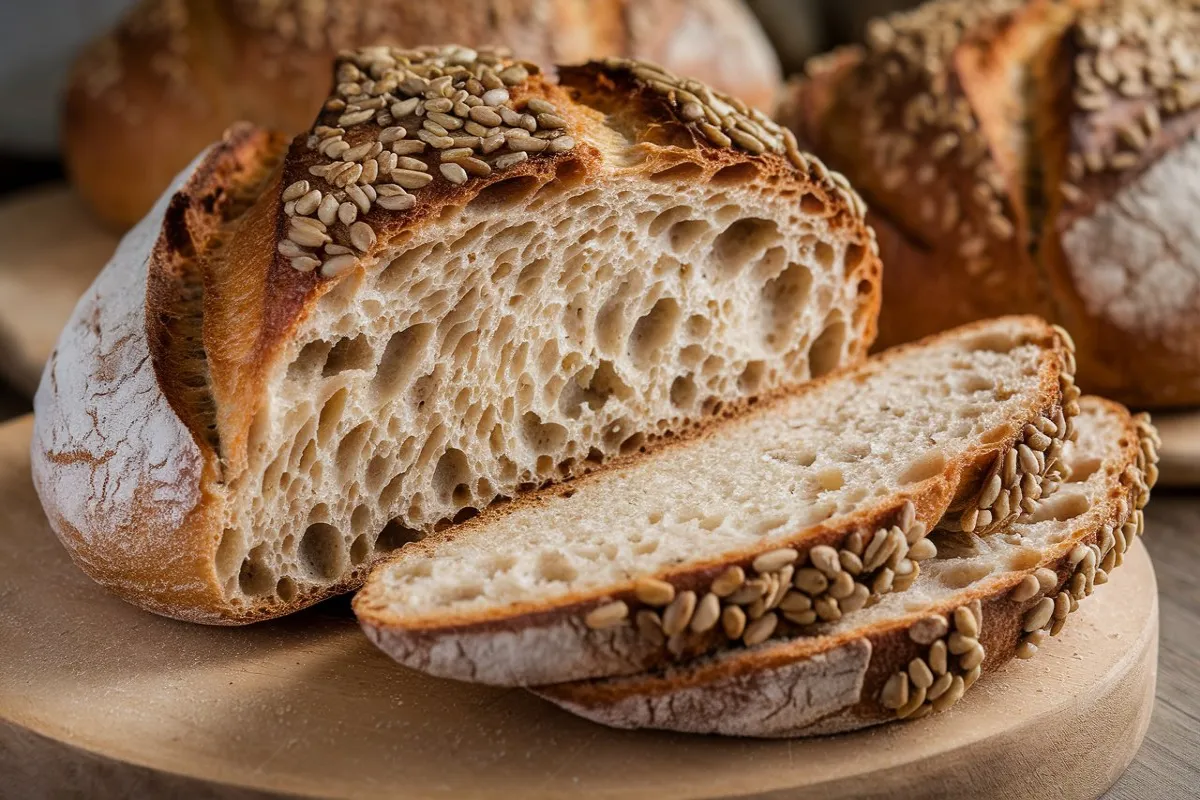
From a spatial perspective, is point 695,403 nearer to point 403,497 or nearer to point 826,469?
point 826,469

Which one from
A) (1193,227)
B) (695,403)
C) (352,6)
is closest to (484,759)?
(695,403)

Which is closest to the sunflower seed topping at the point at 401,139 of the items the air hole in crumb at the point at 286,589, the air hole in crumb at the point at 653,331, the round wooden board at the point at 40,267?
the air hole in crumb at the point at 653,331

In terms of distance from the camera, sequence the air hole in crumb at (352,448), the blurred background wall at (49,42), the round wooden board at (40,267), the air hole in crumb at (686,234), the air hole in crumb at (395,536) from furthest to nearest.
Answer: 1. the blurred background wall at (49,42)
2. the round wooden board at (40,267)
3. the air hole in crumb at (686,234)
4. the air hole in crumb at (395,536)
5. the air hole in crumb at (352,448)

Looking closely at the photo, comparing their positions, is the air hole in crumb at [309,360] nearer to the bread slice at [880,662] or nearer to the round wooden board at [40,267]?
the bread slice at [880,662]

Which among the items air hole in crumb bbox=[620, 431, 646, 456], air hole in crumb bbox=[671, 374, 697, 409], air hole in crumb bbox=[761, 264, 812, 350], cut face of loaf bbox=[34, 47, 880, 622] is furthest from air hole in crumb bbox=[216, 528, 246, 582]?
air hole in crumb bbox=[761, 264, 812, 350]

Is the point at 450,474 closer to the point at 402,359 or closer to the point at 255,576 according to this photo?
the point at 402,359

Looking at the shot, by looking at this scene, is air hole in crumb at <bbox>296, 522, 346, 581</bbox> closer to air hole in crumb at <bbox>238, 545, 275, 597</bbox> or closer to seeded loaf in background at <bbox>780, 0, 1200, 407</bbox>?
air hole in crumb at <bbox>238, 545, 275, 597</bbox>
